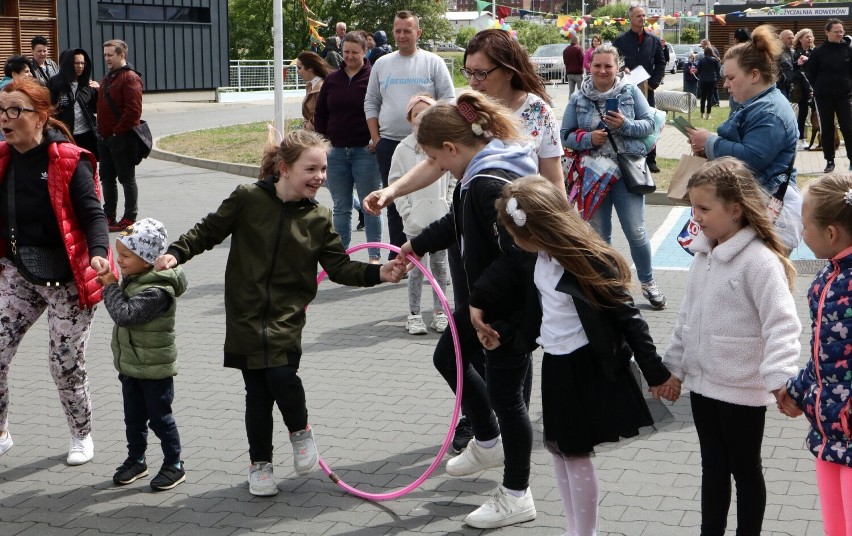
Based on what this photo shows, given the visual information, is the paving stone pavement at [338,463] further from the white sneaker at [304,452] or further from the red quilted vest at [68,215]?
the red quilted vest at [68,215]

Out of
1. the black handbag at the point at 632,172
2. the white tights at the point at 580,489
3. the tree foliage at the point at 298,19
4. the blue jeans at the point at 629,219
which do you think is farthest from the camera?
the tree foliage at the point at 298,19

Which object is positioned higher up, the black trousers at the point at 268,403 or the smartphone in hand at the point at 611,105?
the smartphone in hand at the point at 611,105

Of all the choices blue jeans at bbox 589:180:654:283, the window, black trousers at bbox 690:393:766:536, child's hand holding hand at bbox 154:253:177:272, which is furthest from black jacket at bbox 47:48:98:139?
the window

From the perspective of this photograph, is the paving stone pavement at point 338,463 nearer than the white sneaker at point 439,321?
Yes

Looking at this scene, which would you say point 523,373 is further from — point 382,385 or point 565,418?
point 382,385

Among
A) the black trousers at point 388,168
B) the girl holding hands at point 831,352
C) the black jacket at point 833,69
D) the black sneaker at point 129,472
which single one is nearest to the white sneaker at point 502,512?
the girl holding hands at point 831,352

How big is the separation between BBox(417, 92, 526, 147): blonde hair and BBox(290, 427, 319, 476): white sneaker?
56.5 inches

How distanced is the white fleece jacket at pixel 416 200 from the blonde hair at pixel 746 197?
11.6 ft

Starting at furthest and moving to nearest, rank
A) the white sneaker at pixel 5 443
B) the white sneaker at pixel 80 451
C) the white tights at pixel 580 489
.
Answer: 1. the white sneaker at pixel 5 443
2. the white sneaker at pixel 80 451
3. the white tights at pixel 580 489

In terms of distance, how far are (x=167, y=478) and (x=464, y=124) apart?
2.15 metres

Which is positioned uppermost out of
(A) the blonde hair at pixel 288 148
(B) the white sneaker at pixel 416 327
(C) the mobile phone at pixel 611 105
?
(C) the mobile phone at pixel 611 105

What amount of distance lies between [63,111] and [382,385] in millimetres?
7421

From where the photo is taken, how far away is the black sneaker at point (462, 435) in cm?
555

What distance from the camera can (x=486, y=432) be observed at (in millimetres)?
5109
